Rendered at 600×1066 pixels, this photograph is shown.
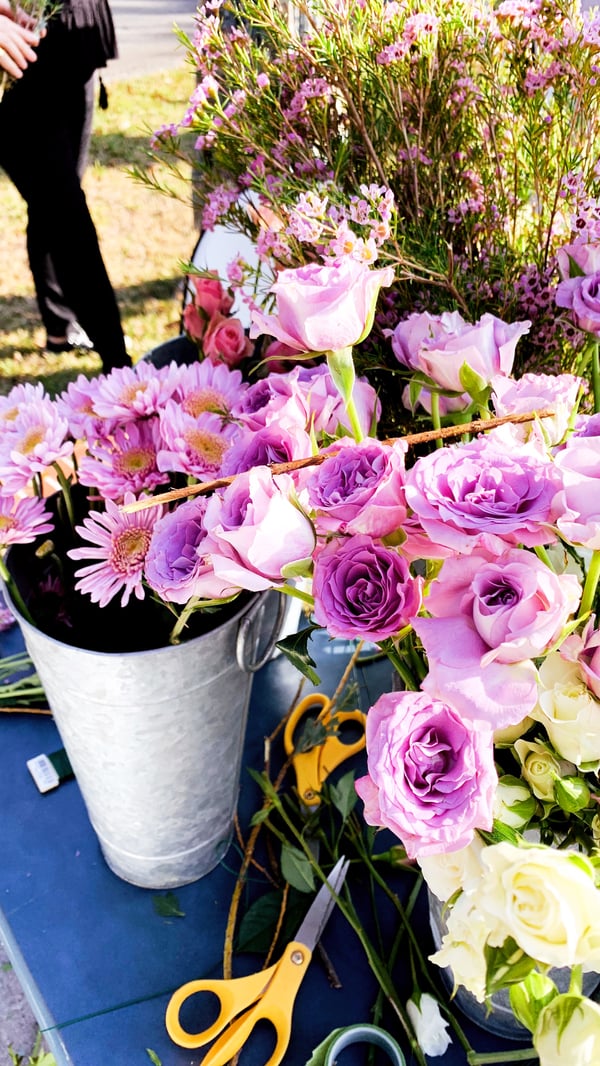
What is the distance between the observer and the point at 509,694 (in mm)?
326

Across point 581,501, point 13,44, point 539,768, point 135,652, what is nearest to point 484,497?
point 581,501

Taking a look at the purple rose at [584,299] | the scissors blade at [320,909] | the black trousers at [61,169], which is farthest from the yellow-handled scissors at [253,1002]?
the black trousers at [61,169]

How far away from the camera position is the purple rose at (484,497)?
317 mm

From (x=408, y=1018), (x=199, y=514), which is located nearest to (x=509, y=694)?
(x=199, y=514)

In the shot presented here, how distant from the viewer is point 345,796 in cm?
66

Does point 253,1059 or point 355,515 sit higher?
point 355,515

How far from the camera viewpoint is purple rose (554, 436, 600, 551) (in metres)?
0.31

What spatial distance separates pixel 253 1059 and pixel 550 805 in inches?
12.8

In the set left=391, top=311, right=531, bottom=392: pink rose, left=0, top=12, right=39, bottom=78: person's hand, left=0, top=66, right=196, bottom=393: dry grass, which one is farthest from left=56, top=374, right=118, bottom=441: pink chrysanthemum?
left=0, top=66, right=196, bottom=393: dry grass

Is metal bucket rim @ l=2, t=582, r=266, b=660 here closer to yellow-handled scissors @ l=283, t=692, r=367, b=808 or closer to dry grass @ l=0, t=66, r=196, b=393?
yellow-handled scissors @ l=283, t=692, r=367, b=808

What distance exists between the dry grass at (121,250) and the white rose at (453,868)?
1.97 m

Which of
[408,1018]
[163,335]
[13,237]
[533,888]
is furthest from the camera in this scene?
[13,237]

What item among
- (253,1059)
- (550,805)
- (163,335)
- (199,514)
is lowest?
(163,335)

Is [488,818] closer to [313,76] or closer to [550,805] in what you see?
[550,805]
